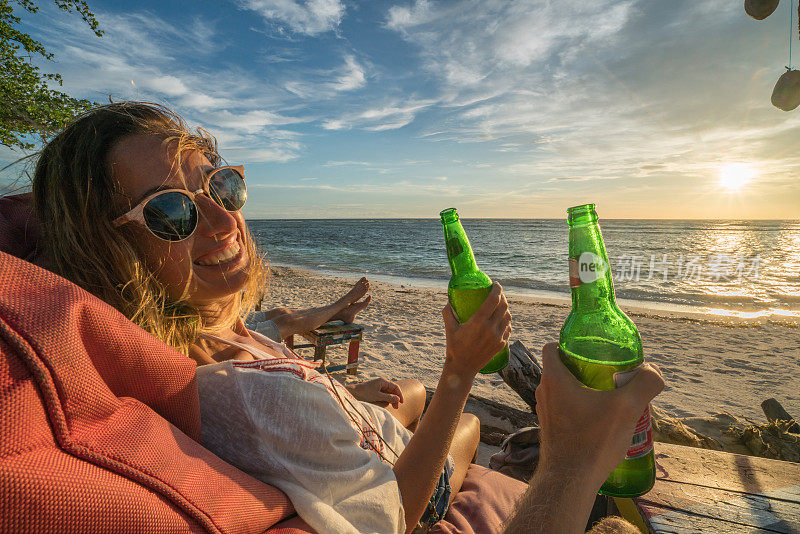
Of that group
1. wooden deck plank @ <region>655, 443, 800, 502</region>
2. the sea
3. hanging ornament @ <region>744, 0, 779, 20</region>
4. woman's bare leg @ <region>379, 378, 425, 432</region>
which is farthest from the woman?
the sea

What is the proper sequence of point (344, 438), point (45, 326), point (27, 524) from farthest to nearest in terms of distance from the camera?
point (344, 438) < point (45, 326) < point (27, 524)

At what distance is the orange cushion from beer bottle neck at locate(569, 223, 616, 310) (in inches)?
46.2

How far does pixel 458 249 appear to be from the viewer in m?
1.97

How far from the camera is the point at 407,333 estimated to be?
7.88m

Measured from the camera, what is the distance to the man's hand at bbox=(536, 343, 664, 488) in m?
0.96

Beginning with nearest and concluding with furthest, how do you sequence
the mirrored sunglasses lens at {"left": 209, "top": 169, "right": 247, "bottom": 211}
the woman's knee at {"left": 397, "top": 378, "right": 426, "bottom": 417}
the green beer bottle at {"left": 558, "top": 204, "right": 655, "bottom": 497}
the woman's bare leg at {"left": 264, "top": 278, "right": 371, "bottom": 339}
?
the green beer bottle at {"left": 558, "top": 204, "right": 655, "bottom": 497} → the mirrored sunglasses lens at {"left": 209, "top": 169, "right": 247, "bottom": 211} → the woman's knee at {"left": 397, "top": 378, "right": 426, "bottom": 417} → the woman's bare leg at {"left": 264, "top": 278, "right": 371, "bottom": 339}

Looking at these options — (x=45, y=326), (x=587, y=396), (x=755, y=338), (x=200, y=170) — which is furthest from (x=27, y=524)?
(x=755, y=338)

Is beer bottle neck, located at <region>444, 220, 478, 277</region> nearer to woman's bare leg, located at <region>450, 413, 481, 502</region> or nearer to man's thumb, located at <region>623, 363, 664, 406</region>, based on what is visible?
woman's bare leg, located at <region>450, 413, 481, 502</region>

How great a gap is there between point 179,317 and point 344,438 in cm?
77

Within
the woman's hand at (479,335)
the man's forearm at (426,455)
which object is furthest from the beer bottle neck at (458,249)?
the man's forearm at (426,455)

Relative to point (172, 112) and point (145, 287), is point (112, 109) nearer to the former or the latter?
point (172, 112)

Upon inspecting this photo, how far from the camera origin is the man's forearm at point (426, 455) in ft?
4.30

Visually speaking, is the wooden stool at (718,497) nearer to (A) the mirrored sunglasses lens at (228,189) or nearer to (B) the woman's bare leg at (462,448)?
(B) the woman's bare leg at (462,448)

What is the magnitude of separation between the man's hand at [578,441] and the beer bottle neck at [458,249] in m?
1.01
